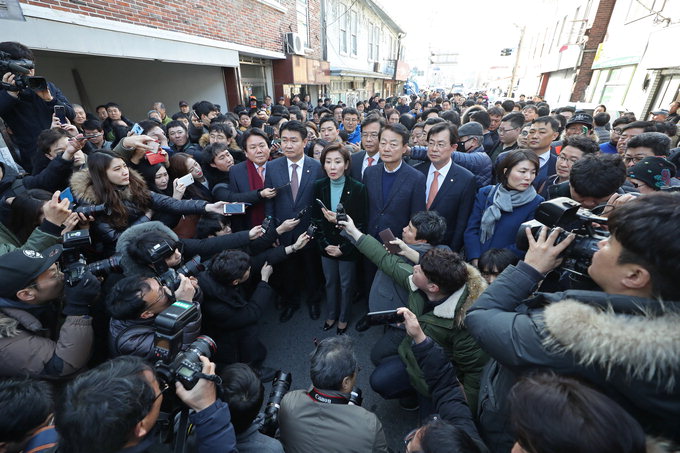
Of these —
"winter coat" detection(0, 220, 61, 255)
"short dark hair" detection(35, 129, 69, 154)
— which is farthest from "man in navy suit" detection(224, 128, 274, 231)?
Answer: "short dark hair" detection(35, 129, 69, 154)

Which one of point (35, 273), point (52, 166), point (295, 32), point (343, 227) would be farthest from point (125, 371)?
point (295, 32)

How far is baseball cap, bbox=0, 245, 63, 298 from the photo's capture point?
1508 mm

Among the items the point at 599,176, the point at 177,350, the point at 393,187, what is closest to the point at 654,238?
the point at 599,176

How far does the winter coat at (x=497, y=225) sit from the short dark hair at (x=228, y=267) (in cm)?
207

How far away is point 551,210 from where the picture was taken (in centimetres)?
139

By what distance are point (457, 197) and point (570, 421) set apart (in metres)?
2.43

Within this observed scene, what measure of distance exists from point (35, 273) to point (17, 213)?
3.26ft

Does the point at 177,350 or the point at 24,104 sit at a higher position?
the point at 24,104

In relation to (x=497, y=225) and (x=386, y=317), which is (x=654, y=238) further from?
(x=497, y=225)

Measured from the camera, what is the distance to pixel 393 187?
2.87 metres

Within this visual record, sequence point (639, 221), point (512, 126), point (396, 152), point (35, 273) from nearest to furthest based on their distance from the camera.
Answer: point (639, 221) < point (35, 273) < point (396, 152) < point (512, 126)

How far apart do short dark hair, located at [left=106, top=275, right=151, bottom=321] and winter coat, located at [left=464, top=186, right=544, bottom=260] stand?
8.52 ft

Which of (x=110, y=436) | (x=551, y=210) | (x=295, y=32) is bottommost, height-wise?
(x=110, y=436)

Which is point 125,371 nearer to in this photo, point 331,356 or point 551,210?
point 331,356
